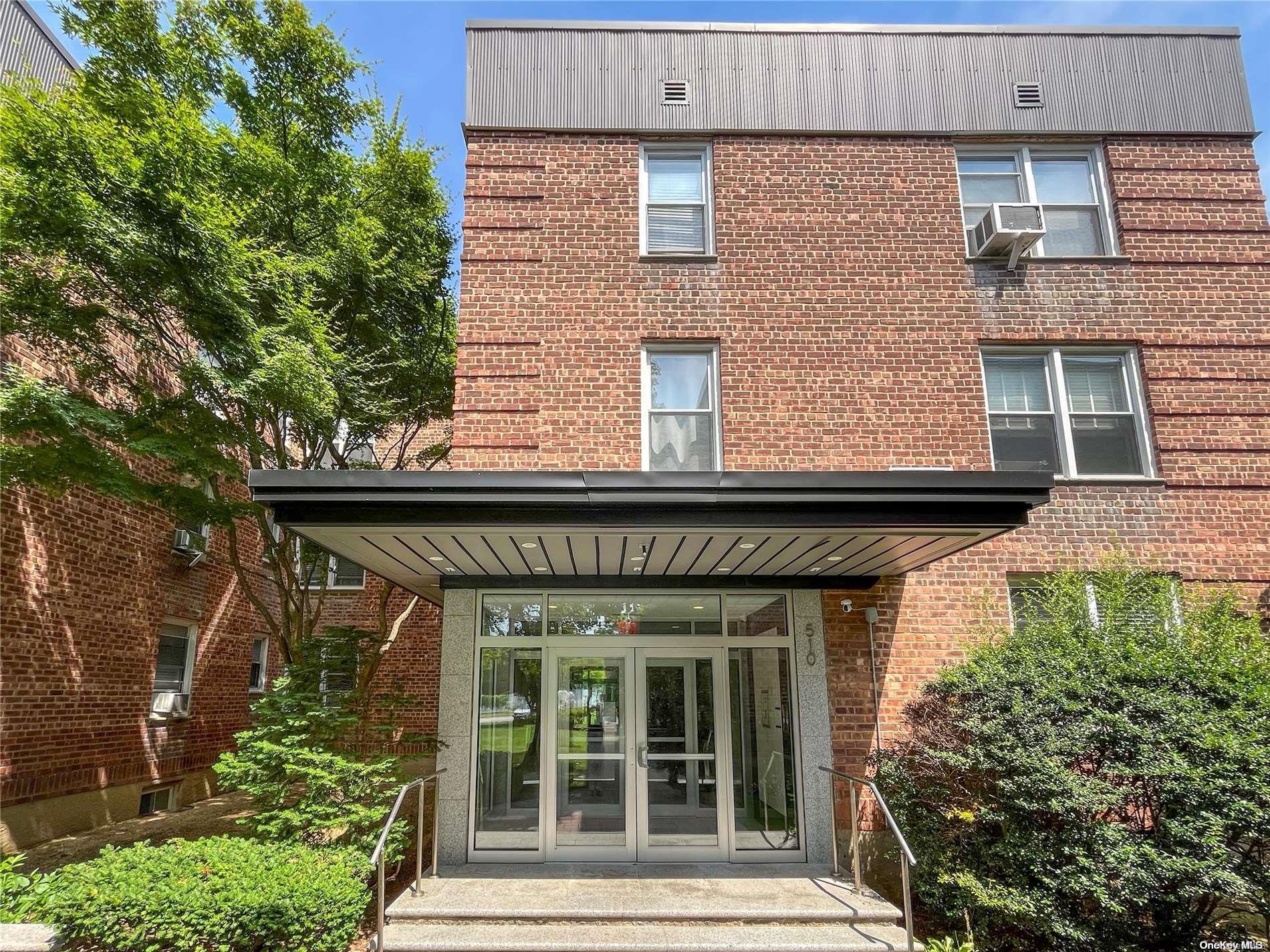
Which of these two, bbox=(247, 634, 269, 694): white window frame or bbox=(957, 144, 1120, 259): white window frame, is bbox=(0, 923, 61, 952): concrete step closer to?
bbox=(247, 634, 269, 694): white window frame

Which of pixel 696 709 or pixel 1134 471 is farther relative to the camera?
pixel 1134 471

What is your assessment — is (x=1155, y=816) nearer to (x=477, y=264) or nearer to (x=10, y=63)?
(x=477, y=264)

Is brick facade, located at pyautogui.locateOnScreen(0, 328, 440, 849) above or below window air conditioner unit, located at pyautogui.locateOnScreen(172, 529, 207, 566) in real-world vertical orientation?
below

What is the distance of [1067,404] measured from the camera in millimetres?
8914

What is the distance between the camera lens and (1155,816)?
5922mm

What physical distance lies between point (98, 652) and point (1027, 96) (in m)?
15.0

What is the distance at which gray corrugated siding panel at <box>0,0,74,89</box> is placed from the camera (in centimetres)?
888

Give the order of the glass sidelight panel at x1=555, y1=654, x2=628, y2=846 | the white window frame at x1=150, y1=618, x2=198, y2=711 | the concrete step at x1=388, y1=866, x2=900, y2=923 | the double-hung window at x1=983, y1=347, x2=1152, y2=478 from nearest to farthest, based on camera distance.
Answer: the concrete step at x1=388, y1=866, x2=900, y2=923, the glass sidelight panel at x1=555, y1=654, x2=628, y2=846, the double-hung window at x1=983, y1=347, x2=1152, y2=478, the white window frame at x1=150, y1=618, x2=198, y2=711

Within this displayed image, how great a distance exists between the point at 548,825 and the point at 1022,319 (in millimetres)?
8127

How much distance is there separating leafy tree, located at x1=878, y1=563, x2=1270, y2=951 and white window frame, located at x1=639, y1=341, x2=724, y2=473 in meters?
3.74

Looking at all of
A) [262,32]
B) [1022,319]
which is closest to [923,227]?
[1022,319]

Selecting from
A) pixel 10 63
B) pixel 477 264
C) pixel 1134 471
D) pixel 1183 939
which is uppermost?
pixel 10 63

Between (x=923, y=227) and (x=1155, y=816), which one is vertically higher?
(x=923, y=227)

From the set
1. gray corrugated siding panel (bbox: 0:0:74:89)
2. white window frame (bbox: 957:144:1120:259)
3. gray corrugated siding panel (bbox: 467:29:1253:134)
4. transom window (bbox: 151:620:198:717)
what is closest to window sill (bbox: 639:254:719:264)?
gray corrugated siding panel (bbox: 467:29:1253:134)
